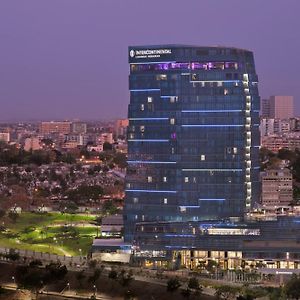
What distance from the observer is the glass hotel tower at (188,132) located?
44.1m

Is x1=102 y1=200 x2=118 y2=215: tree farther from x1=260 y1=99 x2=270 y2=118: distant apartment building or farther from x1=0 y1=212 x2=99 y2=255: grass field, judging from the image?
x1=260 y1=99 x2=270 y2=118: distant apartment building

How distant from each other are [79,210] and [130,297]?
26.3 m

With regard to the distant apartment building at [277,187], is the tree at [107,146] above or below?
above

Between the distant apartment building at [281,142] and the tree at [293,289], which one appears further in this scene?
the distant apartment building at [281,142]

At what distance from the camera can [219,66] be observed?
44.3 m

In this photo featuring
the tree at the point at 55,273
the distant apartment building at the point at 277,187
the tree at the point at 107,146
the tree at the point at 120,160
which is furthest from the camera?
the tree at the point at 107,146

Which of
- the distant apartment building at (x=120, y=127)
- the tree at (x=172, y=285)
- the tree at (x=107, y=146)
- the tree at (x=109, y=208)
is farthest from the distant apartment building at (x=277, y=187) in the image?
the distant apartment building at (x=120, y=127)

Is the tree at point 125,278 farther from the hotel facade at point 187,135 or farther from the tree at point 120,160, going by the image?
the tree at point 120,160

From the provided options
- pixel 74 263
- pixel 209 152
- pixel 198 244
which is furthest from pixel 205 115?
pixel 74 263

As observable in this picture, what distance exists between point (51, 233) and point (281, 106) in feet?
349

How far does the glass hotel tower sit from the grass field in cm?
365

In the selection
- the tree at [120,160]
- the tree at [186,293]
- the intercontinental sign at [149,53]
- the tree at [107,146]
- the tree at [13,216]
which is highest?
the intercontinental sign at [149,53]

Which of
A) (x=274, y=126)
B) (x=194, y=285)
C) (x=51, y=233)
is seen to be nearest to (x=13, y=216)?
(x=51, y=233)

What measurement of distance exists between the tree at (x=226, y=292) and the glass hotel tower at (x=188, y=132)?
10555 millimetres
